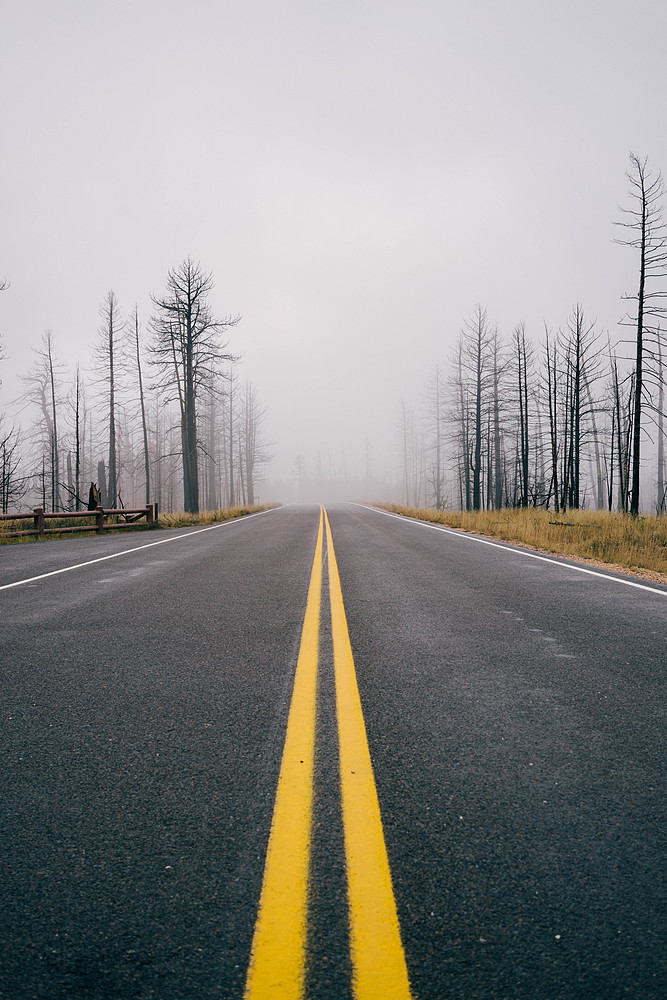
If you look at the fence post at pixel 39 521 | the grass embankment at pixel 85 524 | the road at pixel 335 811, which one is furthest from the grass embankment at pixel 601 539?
the fence post at pixel 39 521

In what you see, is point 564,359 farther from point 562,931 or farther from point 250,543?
point 562,931

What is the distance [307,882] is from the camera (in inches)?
64.4

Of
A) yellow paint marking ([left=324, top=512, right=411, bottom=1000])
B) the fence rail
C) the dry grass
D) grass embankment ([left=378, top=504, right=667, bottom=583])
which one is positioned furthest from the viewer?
the dry grass

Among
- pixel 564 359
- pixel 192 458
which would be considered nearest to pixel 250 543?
pixel 192 458

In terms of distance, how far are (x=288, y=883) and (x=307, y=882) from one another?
0.06m

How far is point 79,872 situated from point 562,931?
1469 mm

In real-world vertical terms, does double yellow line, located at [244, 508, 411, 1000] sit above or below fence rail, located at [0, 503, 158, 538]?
below

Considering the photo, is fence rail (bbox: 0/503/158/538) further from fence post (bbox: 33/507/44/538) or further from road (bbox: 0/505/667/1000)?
road (bbox: 0/505/667/1000)

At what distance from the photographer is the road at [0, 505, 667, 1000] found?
1.38 meters

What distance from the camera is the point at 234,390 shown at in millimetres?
58250

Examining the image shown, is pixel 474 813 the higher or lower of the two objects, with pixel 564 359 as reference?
lower

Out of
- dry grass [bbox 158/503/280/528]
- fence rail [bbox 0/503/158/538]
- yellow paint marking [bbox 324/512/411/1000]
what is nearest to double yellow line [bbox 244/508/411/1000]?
yellow paint marking [bbox 324/512/411/1000]

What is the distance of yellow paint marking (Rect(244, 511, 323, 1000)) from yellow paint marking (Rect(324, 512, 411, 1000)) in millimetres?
141

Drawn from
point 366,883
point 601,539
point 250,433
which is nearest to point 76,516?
point 601,539
